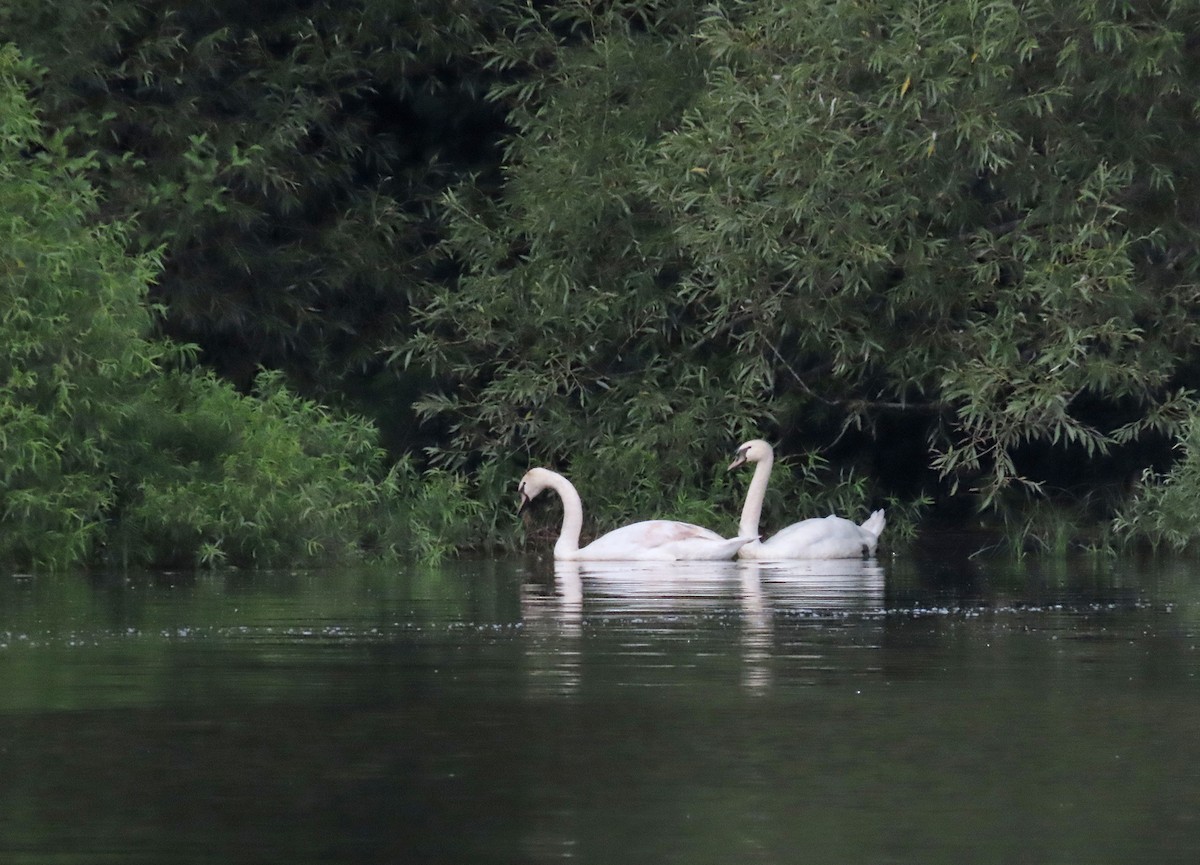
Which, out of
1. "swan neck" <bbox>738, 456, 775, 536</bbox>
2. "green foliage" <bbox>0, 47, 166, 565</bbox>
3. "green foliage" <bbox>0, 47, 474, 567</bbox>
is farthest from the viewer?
"swan neck" <bbox>738, 456, 775, 536</bbox>

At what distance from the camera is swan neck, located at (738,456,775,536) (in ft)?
71.9

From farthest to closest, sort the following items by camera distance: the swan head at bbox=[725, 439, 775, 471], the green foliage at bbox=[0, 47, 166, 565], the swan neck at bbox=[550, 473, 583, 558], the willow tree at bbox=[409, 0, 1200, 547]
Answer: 1. the swan head at bbox=[725, 439, 775, 471]
2. the swan neck at bbox=[550, 473, 583, 558]
3. the willow tree at bbox=[409, 0, 1200, 547]
4. the green foliage at bbox=[0, 47, 166, 565]

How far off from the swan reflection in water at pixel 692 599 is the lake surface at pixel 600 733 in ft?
0.25

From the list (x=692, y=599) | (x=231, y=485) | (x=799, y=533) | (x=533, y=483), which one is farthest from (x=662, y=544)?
(x=692, y=599)

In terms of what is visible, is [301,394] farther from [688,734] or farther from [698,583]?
[688,734]

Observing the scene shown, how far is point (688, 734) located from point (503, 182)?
60.4 ft

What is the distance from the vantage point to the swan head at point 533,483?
22.3m

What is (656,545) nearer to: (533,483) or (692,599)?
(533,483)

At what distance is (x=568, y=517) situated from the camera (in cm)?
2172

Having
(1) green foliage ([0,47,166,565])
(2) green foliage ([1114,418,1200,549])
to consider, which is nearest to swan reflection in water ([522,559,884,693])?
(2) green foliage ([1114,418,1200,549])

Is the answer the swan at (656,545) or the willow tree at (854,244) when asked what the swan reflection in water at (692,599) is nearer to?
the swan at (656,545)

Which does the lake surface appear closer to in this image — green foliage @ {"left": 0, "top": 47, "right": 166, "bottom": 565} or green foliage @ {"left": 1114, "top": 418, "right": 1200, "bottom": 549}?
green foliage @ {"left": 0, "top": 47, "right": 166, "bottom": 565}

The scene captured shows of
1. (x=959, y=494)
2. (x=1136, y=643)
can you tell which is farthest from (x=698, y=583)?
(x=959, y=494)

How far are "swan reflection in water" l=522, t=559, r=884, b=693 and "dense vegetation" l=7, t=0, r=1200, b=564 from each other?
2.48m
